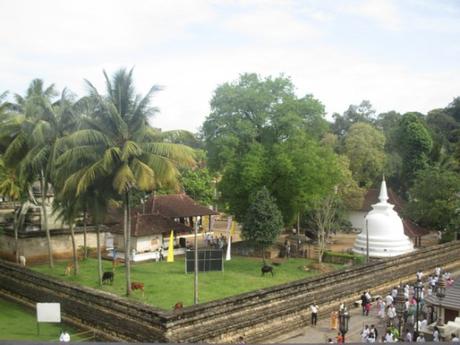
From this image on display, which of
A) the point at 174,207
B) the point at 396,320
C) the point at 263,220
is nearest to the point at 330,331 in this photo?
the point at 396,320

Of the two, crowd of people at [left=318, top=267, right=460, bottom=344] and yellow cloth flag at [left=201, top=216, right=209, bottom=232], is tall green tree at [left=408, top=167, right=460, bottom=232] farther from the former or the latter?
yellow cloth flag at [left=201, top=216, right=209, bottom=232]

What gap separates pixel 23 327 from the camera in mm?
18516

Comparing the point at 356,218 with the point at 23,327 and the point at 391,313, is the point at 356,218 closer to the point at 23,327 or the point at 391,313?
the point at 391,313

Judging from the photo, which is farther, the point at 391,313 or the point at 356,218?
the point at 356,218

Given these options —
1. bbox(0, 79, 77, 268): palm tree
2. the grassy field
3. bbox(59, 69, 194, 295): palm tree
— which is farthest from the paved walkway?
bbox(0, 79, 77, 268): palm tree

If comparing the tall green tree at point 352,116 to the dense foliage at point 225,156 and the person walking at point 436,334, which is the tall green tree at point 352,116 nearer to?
the dense foliage at point 225,156

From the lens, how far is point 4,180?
29.6 m

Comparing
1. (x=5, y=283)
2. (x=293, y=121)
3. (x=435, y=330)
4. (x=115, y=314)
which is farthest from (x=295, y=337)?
(x=293, y=121)

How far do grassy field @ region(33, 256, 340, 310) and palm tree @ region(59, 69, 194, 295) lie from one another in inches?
95.0

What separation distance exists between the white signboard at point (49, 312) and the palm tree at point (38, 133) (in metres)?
7.79

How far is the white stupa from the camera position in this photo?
108ft

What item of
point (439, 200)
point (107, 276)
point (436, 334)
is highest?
point (439, 200)

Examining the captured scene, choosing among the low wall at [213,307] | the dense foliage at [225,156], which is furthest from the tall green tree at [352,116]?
the low wall at [213,307]

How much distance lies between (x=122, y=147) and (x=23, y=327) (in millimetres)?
7819
